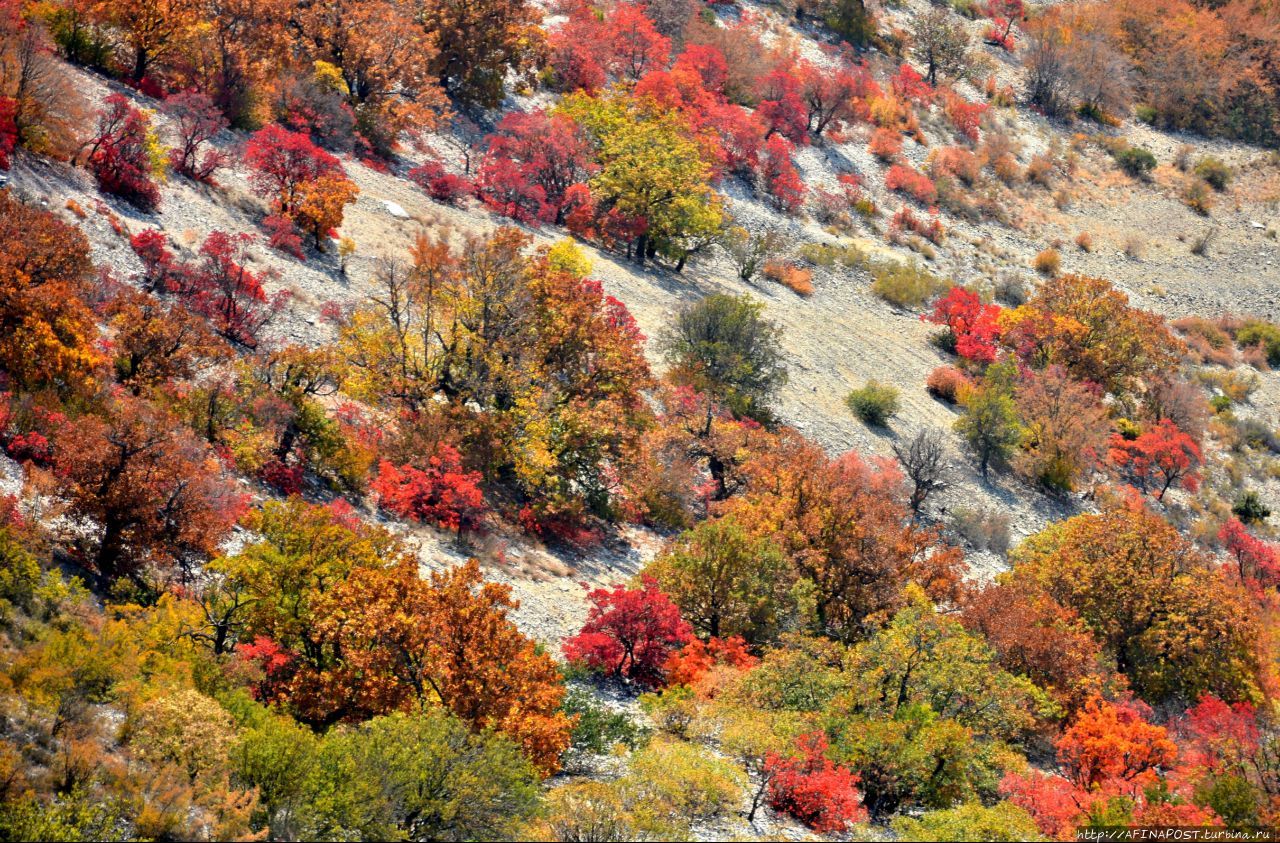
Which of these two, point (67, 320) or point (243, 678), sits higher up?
point (67, 320)

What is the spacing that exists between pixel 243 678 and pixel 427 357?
48.3 ft

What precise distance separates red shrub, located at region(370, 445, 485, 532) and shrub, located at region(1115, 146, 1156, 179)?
192ft

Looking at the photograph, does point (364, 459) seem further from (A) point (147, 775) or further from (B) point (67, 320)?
(A) point (147, 775)

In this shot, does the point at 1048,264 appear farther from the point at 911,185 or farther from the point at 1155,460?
the point at 1155,460

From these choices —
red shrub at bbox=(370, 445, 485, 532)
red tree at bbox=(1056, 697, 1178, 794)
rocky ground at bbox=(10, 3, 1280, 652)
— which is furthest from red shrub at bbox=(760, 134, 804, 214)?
red tree at bbox=(1056, 697, 1178, 794)

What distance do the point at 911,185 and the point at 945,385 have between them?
1975 cm

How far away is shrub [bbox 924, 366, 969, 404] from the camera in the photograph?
4872cm

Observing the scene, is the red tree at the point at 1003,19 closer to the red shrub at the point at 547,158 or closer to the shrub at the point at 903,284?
the shrub at the point at 903,284

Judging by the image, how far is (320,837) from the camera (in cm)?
1697

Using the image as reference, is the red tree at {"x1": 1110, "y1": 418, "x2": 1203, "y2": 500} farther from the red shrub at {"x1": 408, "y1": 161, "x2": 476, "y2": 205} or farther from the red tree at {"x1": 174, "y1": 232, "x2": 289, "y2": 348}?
the red tree at {"x1": 174, "y1": 232, "x2": 289, "y2": 348}

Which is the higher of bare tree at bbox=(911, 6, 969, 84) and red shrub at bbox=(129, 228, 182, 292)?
bare tree at bbox=(911, 6, 969, 84)

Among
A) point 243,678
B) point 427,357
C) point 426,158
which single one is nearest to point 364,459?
point 427,357

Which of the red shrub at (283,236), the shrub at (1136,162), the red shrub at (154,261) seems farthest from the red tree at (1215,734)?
the shrub at (1136,162)

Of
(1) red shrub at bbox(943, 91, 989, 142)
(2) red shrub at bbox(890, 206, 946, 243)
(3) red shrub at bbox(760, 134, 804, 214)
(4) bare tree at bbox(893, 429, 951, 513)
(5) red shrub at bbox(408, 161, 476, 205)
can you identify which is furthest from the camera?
(1) red shrub at bbox(943, 91, 989, 142)
